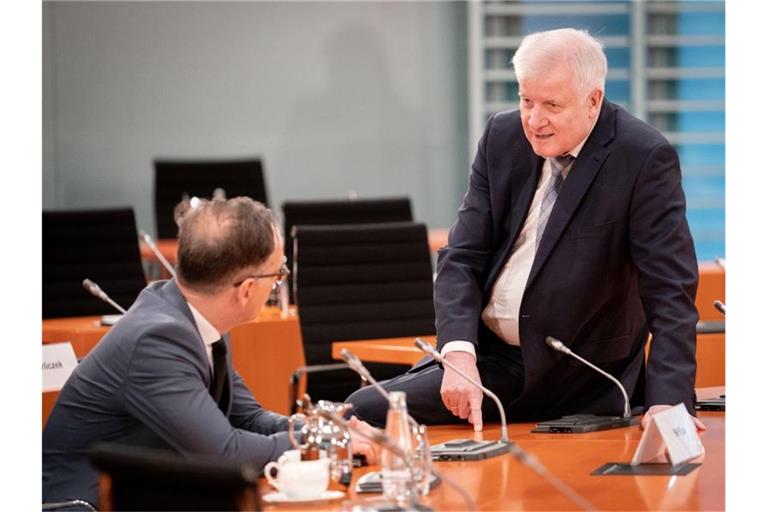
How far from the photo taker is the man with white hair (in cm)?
318

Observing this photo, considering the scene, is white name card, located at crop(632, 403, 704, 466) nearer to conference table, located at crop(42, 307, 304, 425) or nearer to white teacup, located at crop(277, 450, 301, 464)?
white teacup, located at crop(277, 450, 301, 464)

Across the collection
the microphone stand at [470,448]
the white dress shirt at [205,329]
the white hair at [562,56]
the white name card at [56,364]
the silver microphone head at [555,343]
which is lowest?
the microphone stand at [470,448]

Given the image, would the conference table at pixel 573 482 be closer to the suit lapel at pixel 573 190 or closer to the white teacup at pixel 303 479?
the white teacup at pixel 303 479

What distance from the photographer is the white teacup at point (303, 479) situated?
Answer: 2.37m

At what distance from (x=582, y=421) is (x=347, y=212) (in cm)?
329

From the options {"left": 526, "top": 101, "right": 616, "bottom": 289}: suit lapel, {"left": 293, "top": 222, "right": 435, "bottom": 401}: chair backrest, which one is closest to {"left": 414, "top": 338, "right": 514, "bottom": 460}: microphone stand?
{"left": 526, "top": 101, "right": 616, "bottom": 289}: suit lapel

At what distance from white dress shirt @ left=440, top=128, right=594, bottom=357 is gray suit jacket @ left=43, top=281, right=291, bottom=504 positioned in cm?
88

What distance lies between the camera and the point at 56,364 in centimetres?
390

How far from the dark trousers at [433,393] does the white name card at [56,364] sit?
99 centimetres

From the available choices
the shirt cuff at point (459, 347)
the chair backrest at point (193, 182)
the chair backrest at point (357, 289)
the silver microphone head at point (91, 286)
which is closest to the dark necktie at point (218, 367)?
the shirt cuff at point (459, 347)

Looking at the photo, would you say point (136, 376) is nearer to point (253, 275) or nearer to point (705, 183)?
point (253, 275)

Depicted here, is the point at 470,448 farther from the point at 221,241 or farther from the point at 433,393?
the point at 221,241

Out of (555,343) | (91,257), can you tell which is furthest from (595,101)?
(91,257)
